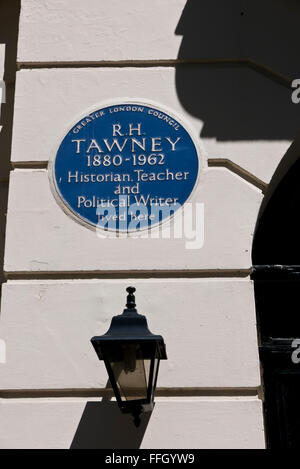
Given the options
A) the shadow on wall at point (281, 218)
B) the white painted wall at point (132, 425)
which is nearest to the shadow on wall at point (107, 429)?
the white painted wall at point (132, 425)

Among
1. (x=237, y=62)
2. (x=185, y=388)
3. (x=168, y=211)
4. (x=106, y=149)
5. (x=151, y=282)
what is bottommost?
(x=185, y=388)

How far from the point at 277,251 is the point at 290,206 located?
0.40 meters

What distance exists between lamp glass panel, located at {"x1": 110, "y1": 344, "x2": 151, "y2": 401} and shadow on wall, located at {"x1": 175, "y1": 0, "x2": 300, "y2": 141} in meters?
1.82

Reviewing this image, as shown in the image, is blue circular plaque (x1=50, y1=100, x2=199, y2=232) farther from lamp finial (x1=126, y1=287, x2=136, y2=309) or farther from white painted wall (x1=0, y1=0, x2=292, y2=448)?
lamp finial (x1=126, y1=287, x2=136, y2=309)

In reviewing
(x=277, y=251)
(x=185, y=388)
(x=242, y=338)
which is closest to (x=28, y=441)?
(x=185, y=388)

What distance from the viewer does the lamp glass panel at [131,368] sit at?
3.83m

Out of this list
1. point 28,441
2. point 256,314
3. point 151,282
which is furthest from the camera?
point 256,314

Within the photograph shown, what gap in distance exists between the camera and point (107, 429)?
163 inches

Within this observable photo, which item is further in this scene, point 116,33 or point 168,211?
point 116,33

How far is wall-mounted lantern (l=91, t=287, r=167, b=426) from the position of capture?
3.80 meters

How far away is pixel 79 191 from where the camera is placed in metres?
4.73

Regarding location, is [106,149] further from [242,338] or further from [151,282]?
[242,338]

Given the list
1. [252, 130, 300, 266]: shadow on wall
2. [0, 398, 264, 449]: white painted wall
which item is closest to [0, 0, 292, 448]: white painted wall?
[0, 398, 264, 449]: white painted wall

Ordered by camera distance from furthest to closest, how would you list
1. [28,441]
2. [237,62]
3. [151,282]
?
1. [237,62]
2. [151,282]
3. [28,441]
